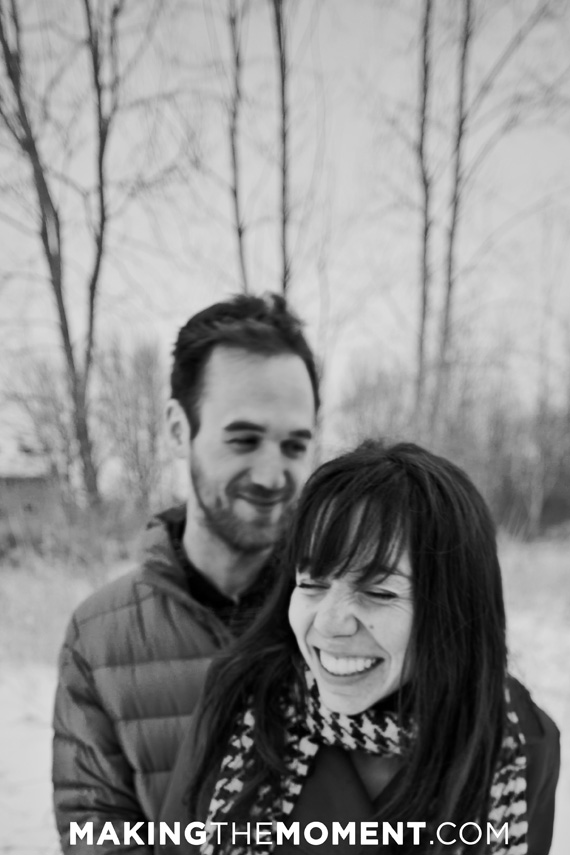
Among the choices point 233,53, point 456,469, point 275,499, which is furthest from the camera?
point 233,53

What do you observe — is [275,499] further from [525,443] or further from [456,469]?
[525,443]

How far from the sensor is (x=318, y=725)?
3.23 feet

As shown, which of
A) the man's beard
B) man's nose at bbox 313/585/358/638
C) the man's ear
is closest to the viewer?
man's nose at bbox 313/585/358/638

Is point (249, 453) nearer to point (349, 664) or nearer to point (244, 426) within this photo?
point (244, 426)

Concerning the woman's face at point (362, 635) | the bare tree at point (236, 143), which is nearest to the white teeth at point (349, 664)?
the woman's face at point (362, 635)

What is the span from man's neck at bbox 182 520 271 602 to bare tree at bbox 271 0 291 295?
1868mm

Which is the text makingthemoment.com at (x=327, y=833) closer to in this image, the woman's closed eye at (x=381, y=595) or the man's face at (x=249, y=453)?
the woman's closed eye at (x=381, y=595)

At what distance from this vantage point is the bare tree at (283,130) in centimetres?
284

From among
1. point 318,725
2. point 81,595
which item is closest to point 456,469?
point 318,725

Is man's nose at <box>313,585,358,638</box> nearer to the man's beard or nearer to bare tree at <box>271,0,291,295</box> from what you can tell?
the man's beard

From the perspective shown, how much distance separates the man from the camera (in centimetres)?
117

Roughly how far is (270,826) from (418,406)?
278 centimetres

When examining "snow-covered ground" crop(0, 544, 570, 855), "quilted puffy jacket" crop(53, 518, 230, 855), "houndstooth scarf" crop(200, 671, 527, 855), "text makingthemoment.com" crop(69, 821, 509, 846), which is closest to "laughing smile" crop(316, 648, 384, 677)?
"houndstooth scarf" crop(200, 671, 527, 855)

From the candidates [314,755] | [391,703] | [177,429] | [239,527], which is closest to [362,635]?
[391,703]
